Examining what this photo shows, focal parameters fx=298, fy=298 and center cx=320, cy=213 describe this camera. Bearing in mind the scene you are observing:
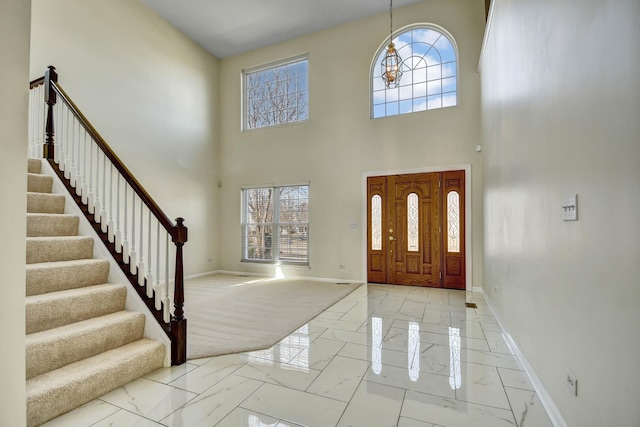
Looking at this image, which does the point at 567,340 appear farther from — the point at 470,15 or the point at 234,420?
the point at 470,15

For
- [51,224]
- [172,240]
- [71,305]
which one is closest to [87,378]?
[71,305]

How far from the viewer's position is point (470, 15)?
535 centimetres

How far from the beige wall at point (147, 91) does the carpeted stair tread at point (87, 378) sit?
408 centimetres

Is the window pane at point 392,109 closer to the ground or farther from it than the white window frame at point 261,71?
closer to the ground

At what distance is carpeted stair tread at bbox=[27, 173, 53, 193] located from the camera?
123 inches

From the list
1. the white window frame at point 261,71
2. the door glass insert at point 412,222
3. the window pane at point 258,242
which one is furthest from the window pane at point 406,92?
the window pane at point 258,242

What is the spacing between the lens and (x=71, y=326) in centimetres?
221

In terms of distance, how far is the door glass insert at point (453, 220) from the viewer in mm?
5367

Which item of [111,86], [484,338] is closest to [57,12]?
[111,86]

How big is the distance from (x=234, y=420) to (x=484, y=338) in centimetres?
255

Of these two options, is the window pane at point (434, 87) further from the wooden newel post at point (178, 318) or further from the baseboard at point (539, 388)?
the wooden newel post at point (178, 318)

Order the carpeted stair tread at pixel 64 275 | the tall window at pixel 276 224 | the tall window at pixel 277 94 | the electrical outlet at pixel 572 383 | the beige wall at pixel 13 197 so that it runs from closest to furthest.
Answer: the beige wall at pixel 13 197 → the electrical outlet at pixel 572 383 → the carpeted stair tread at pixel 64 275 → the tall window at pixel 276 224 → the tall window at pixel 277 94

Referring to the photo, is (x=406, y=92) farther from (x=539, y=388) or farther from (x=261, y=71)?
(x=539, y=388)

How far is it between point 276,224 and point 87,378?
5094 mm
